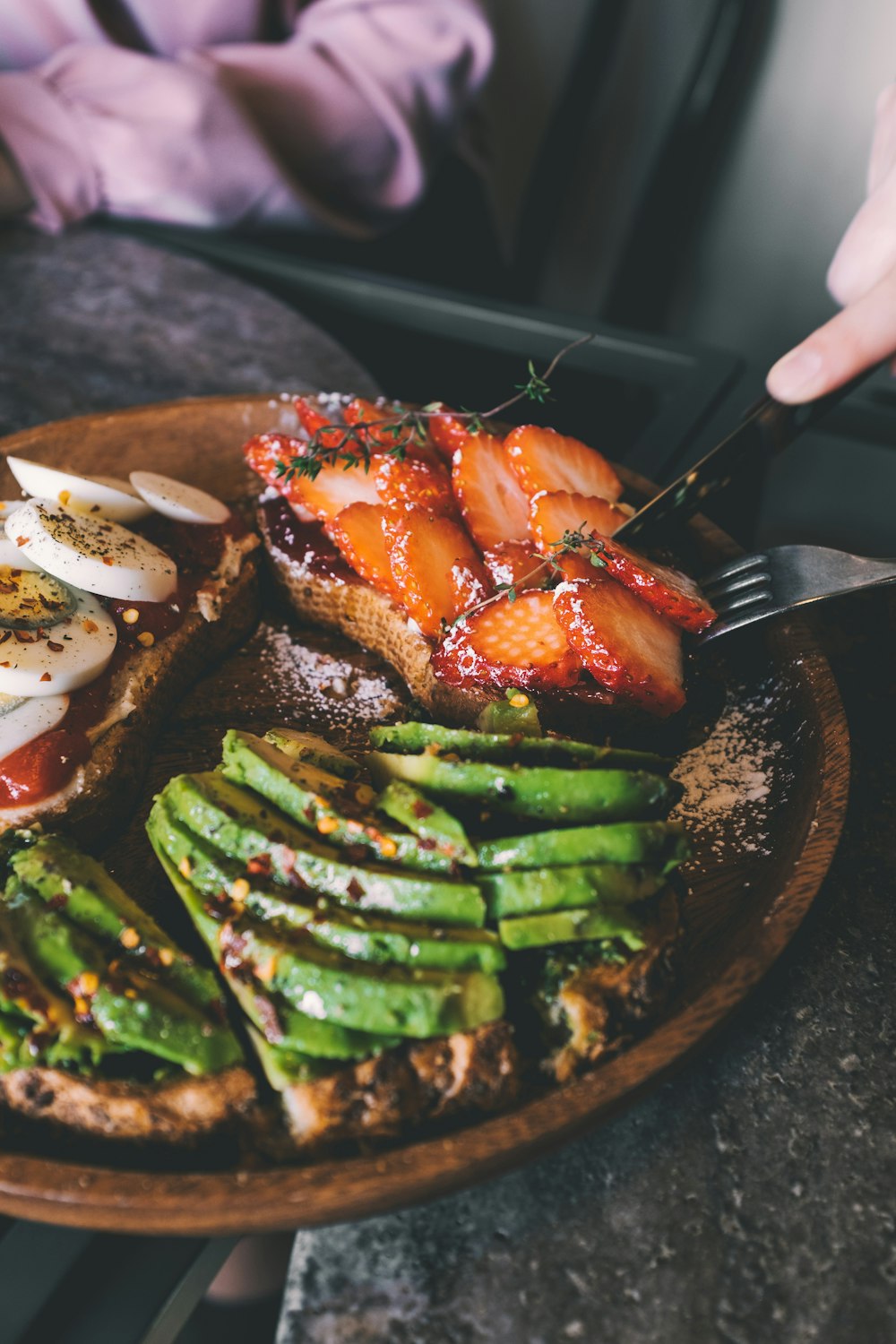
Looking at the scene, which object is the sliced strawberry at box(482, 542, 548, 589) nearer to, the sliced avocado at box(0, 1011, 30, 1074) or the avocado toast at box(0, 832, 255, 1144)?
the avocado toast at box(0, 832, 255, 1144)

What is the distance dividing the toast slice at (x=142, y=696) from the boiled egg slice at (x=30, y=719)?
0.24 feet

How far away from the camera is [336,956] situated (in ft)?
3.85

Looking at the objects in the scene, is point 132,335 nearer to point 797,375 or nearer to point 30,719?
point 30,719

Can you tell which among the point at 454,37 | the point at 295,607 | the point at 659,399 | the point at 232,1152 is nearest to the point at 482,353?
the point at 659,399

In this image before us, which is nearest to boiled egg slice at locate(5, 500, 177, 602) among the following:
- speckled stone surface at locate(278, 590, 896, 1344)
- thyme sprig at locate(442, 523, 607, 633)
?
thyme sprig at locate(442, 523, 607, 633)

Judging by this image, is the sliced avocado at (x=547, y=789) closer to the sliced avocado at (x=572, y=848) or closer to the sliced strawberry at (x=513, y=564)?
the sliced avocado at (x=572, y=848)

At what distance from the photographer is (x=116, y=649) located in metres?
1.78

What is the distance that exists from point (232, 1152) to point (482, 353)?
7.48 feet

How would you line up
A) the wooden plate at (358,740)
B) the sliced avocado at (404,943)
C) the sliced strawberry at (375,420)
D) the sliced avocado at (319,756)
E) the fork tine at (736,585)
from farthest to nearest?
the sliced strawberry at (375,420) → the fork tine at (736,585) → the sliced avocado at (319,756) → the sliced avocado at (404,943) → the wooden plate at (358,740)

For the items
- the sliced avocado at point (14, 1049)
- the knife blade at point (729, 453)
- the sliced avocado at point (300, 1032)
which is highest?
the knife blade at point (729, 453)

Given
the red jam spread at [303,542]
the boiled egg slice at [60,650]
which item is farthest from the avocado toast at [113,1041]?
the red jam spread at [303,542]

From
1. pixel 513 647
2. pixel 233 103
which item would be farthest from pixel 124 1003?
pixel 233 103

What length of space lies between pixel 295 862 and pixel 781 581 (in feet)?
3.43

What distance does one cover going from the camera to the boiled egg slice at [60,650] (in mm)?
1575
